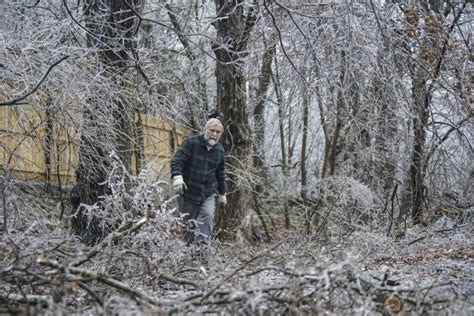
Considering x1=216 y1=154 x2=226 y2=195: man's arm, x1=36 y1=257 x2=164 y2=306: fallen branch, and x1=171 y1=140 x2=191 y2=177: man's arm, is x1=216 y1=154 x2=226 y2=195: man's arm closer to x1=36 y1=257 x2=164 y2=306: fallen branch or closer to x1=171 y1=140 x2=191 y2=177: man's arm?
x1=171 y1=140 x2=191 y2=177: man's arm

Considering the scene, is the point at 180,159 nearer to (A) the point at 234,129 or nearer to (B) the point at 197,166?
(B) the point at 197,166

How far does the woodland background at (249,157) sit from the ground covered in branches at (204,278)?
0.07ft

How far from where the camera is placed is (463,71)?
8711 mm

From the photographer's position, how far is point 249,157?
410 inches

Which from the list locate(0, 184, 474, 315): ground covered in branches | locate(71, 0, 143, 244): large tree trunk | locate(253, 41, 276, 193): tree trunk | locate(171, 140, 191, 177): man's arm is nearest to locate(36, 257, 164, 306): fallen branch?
locate(0, 184, 474, 315): ground covered in branches

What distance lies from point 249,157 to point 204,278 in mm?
6343

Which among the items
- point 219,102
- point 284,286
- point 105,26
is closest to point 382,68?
point 219,102

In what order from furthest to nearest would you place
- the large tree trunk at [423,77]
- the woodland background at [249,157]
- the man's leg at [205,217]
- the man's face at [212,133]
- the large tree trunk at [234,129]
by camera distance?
the large tree trunk at [234,129] → the large tree trunk at [423,77] → the man's leg at [205,217] → the man's face at [212,133] → the woodland background at [249,157]

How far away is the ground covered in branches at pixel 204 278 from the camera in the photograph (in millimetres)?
3113

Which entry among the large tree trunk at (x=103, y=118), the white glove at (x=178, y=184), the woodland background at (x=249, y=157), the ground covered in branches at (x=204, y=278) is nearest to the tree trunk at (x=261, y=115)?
the woodland background at (x=249, y=157)

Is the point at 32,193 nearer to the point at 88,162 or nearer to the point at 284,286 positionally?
the point at 88,162

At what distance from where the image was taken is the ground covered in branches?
3113 mm

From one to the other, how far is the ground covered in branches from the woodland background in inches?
0.8

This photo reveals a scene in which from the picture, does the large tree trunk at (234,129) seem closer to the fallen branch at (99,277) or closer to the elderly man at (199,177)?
the elderly man at (199,177)
